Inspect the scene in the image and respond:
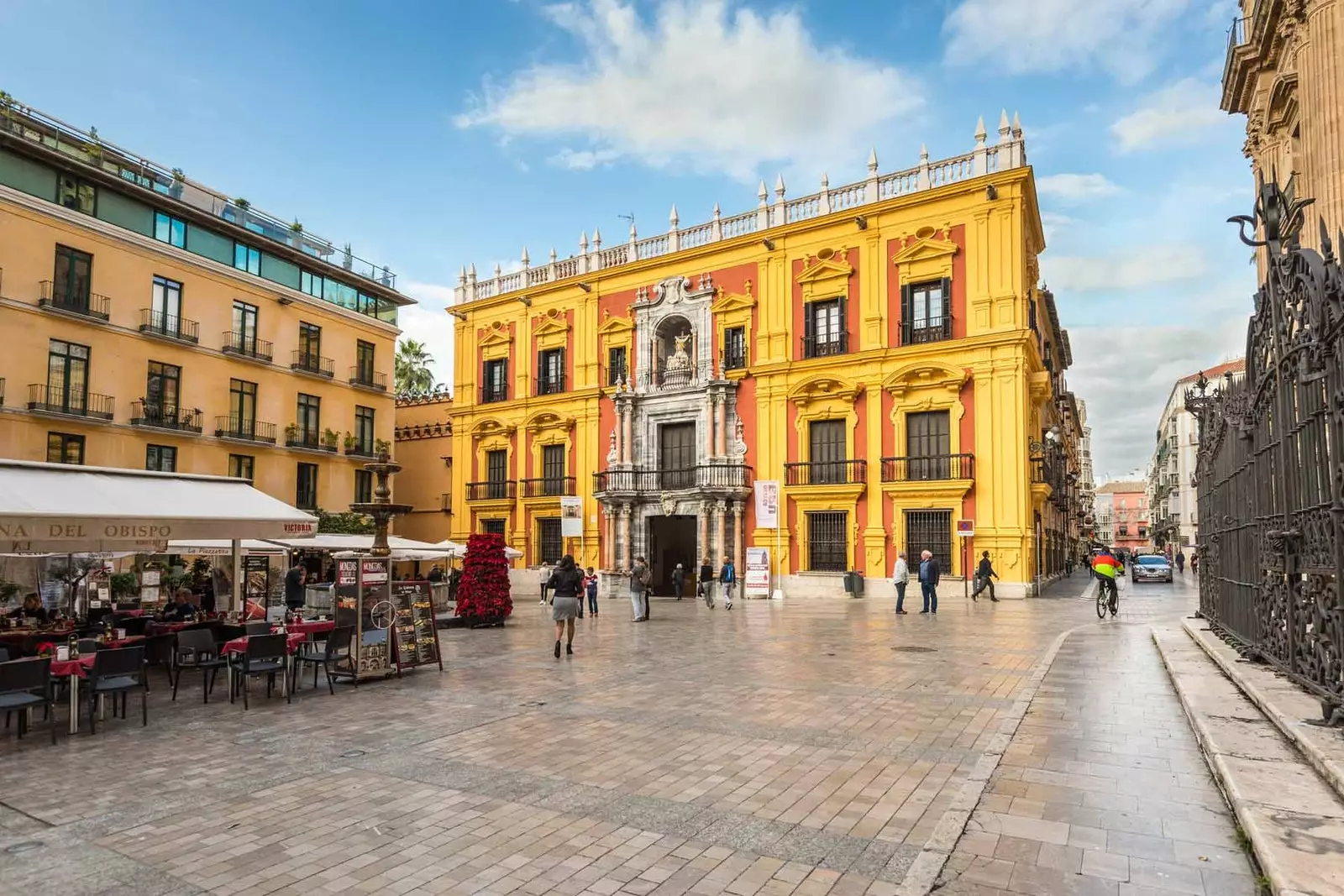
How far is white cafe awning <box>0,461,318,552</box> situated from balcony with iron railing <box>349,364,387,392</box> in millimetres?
22401

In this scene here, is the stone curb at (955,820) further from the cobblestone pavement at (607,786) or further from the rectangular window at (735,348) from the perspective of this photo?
the rectangular window at (735,348)

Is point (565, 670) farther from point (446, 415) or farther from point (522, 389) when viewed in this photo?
point (446, 415)

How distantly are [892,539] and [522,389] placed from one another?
55.8 ft

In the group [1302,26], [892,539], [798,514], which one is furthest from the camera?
[798,514]

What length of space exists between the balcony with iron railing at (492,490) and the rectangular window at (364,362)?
6.29 m

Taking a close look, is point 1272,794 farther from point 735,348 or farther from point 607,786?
point 735,348

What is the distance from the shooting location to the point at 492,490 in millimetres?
34594

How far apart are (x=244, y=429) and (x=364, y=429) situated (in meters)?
5.46

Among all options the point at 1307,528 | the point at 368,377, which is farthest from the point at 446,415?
the point at 1307,528

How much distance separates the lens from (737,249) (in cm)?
2920

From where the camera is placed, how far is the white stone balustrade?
24.5 metres

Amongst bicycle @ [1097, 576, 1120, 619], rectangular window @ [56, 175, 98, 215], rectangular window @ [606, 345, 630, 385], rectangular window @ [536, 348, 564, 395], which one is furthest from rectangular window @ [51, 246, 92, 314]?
bicycle @ [1097, 576, 1120, 619]

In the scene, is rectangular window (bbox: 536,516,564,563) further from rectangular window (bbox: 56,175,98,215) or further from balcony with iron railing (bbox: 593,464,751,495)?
rectangular window (bbox: 56,175,98,215)

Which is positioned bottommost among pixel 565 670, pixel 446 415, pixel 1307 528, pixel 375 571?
pixel 565 670
